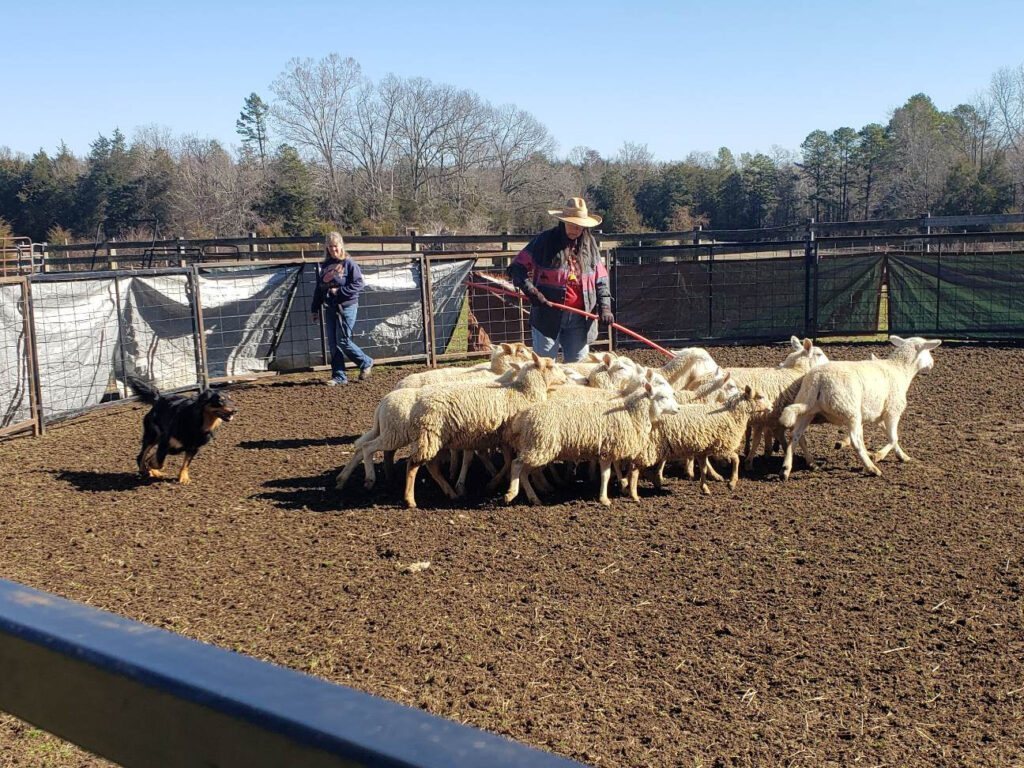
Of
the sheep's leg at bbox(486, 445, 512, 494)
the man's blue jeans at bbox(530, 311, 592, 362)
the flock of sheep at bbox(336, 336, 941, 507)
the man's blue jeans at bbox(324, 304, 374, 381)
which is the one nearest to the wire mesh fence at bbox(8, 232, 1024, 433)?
the man's blue jeans at bbox(324, 304, 374, 381)

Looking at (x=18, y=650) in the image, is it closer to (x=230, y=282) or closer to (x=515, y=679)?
(x=515, y=679)

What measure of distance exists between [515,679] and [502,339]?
12.7m

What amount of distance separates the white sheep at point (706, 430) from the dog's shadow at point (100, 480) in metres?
4.43

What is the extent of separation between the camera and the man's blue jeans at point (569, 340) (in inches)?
393

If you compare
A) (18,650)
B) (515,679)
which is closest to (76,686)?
(18,650)

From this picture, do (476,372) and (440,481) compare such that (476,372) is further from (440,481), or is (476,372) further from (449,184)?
(449,184)

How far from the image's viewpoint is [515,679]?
4.57 metres

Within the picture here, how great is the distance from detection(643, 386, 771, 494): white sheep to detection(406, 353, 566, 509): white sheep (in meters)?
1.01

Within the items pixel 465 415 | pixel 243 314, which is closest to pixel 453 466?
pixel 465 415

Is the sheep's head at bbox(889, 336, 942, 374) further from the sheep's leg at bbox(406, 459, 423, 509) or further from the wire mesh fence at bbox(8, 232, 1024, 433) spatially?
the wire mesh fence at bbox(8, 232, 1024, 433)

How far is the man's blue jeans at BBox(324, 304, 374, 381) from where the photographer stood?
44.2ft

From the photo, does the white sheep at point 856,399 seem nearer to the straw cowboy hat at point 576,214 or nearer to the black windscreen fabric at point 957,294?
the straw cowboy hat at point 576,214

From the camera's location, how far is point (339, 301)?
530 inches

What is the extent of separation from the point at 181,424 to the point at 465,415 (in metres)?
2.53
